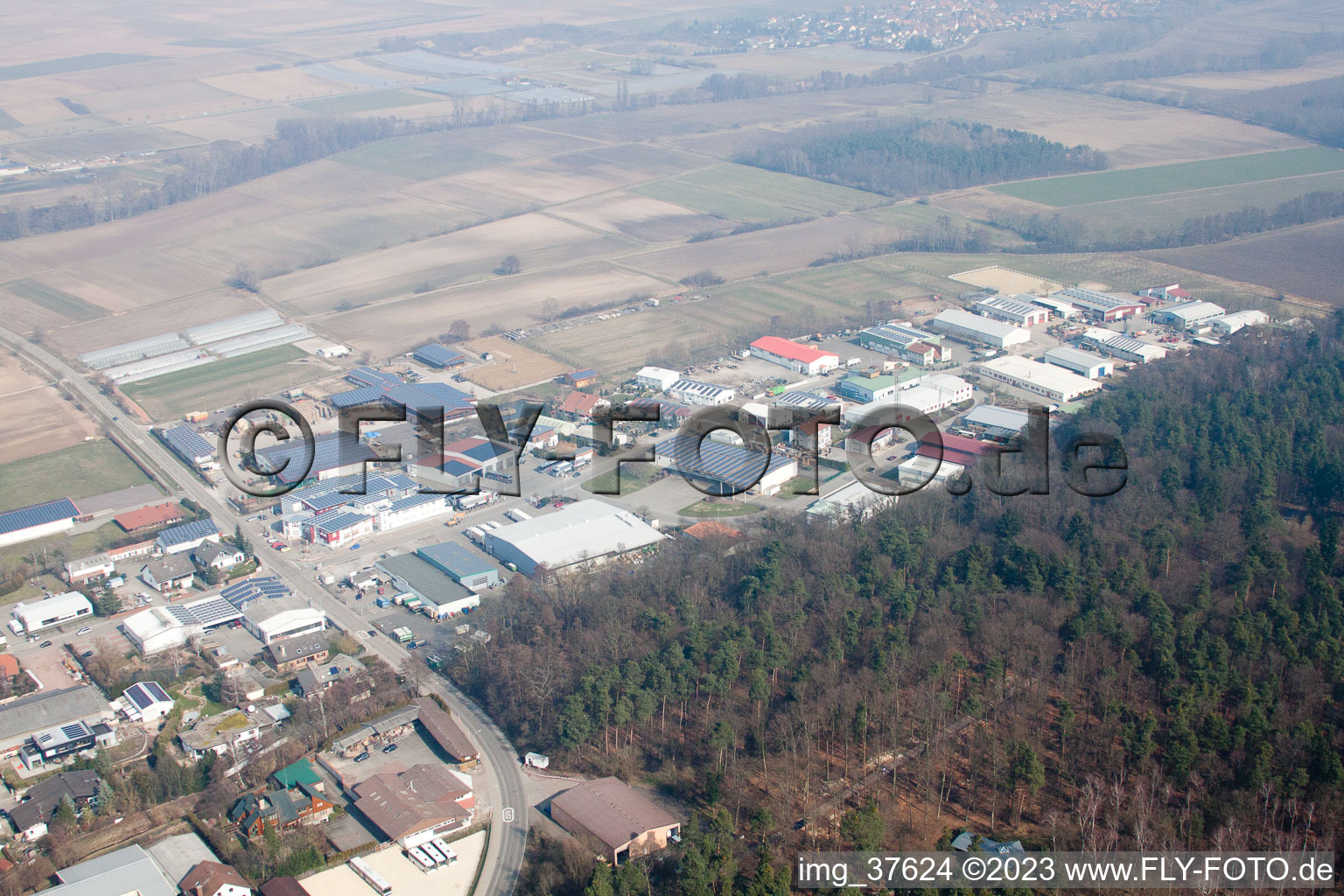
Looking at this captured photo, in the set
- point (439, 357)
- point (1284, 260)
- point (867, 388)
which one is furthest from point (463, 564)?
point (1284, 260)

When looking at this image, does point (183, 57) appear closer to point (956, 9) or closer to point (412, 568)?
point (956, 9)

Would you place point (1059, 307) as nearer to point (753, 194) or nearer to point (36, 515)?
point (753, 194)

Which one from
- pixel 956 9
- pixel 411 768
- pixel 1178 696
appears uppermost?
pixel 956 9

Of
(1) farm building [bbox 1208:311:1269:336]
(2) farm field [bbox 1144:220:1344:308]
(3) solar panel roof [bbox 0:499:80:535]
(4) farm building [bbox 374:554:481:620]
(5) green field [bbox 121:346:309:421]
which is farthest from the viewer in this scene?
(2) farm field [bbox 1144:220:1344:308]

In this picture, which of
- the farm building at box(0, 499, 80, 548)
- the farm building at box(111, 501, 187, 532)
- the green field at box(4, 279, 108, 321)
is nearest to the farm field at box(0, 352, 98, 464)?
the farm building at box(0, 499, 80, 548)

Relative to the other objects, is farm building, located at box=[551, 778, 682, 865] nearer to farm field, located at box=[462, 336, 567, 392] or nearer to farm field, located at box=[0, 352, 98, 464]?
farm field, located at box=[462, 336, 567, 392]

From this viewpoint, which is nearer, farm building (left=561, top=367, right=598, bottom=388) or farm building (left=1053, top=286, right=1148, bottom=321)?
farm building (left=561, top=367, right=598, bottom=388)

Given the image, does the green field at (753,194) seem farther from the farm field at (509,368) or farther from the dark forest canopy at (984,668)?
the dark forest canopy at (984,668)

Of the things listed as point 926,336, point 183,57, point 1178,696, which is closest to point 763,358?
point 926,336

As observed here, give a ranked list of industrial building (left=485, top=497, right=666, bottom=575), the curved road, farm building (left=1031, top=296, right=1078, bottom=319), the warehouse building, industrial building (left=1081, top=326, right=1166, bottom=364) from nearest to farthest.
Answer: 1. the curved road
2. industrial building (left=485, top=497, right=666, bottom=575)
3. the warehouse building
4. industrial building (left=1081, top=326, right=1166, bottom=364)
5. farm building (left=1031, top=296, right=1078, bottom=319)
